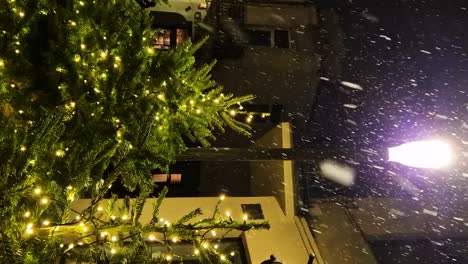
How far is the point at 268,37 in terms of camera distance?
12227 mm

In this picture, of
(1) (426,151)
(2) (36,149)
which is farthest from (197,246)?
(1) (426,151)

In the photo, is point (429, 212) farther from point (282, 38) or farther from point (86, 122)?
point (86, 122)

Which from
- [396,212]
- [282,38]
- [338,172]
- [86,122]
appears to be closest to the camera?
[86,122]

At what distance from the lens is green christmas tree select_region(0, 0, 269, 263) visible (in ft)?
8.23

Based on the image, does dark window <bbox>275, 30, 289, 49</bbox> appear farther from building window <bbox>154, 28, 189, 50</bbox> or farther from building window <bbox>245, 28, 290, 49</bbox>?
building window <bbox>154, 28, 189, 50</bbox>

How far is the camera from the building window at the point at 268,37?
12094 mm

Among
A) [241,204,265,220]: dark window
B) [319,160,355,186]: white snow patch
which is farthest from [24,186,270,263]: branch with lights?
[319,160,355,186]: white snow patch

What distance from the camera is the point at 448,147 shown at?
500 centimetres

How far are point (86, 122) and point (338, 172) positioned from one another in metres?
8.78

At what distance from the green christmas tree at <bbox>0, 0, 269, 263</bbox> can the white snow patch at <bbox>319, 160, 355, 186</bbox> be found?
7221 mm

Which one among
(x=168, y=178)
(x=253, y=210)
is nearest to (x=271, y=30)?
(x=168, y=178)

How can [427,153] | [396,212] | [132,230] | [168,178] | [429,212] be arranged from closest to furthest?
[132,230] < [427,153] < [396,212] < [429,212] < [168,178]

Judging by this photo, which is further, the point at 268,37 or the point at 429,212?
the point at 268,37

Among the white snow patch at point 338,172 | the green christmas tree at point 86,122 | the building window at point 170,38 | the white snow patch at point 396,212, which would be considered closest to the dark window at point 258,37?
the building window at point 170,38
